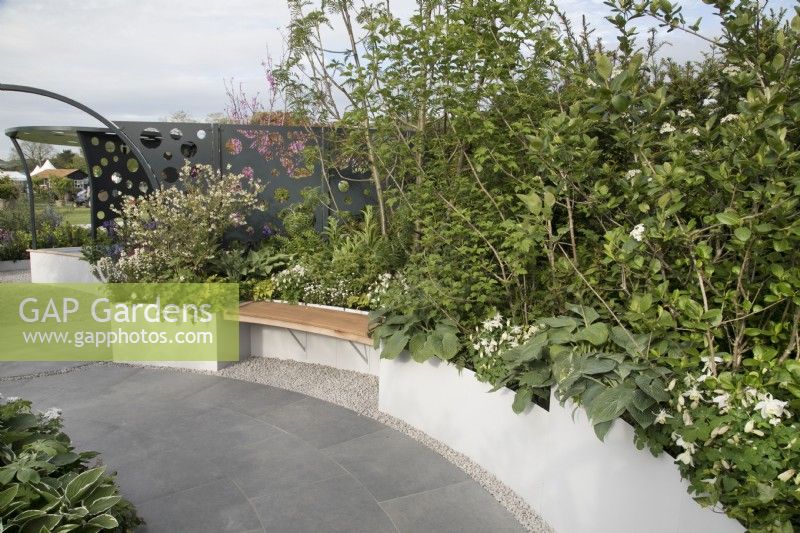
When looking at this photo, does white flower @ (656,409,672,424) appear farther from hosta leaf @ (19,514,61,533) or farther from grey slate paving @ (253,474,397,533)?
hosta leaf @ (19,514,61,533)

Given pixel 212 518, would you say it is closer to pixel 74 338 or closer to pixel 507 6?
pixel 507 6

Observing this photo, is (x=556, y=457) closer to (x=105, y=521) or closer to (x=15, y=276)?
(x=105, y=521)

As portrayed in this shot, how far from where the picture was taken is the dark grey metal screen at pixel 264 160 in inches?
257

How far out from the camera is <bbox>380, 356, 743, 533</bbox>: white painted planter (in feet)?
7.14

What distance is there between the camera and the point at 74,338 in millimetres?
6145

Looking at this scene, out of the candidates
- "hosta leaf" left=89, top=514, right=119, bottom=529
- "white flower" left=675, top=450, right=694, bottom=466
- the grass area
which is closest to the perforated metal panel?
"hosta leaf" left=89, top=514, right=119, bottom=529

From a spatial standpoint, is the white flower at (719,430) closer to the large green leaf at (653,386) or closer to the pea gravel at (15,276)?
the large green leaf at (653,386)

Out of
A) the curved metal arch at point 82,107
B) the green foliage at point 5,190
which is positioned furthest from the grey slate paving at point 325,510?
the green foliage at point 5,190

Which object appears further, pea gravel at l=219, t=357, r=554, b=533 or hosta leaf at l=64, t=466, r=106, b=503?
pea gravel at l=219, t=357, r=554, b=533

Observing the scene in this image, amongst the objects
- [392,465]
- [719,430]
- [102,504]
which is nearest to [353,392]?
[392,465]

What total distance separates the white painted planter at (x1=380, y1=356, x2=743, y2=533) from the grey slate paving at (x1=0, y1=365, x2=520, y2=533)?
0.20 metres

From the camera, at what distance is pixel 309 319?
4.76m

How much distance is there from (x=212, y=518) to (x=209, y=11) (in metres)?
4.74

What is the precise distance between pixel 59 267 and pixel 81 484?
25.7 ft
